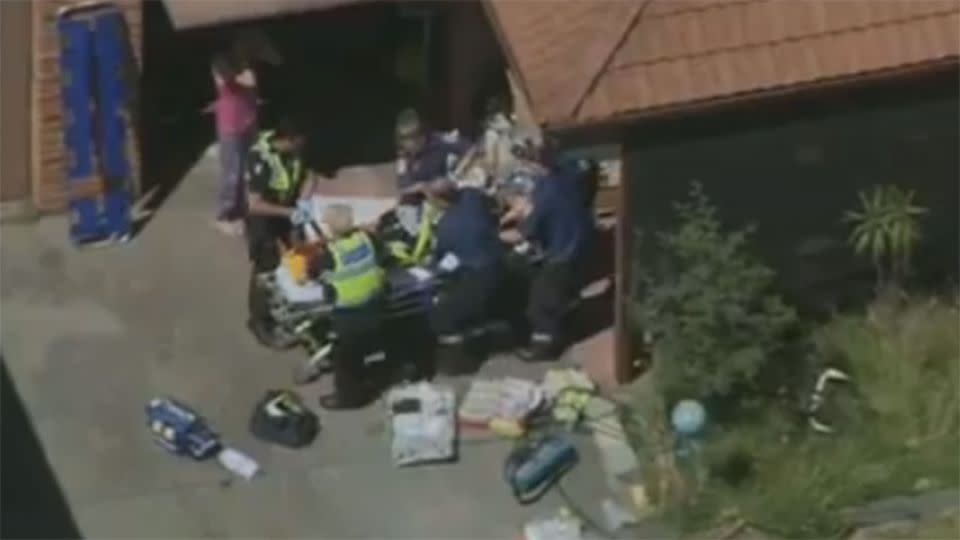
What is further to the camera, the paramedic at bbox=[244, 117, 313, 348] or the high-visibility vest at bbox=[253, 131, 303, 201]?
the high-visibility vest at bbox=[253, 131, 303, 201]

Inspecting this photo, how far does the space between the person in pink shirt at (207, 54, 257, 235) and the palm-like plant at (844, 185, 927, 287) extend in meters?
4.14

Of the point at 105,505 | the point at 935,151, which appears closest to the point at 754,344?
the point at 935,151

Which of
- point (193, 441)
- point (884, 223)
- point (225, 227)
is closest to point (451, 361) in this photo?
point (193, 441)

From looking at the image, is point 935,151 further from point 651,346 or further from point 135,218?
point 135,218

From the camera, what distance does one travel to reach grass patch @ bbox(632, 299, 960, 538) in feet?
62.4

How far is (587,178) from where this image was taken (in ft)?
67.3

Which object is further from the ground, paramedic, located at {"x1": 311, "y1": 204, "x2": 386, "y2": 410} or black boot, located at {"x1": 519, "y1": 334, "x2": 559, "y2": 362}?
paramedic, located at {"x1": 311, "y1": 204, "x2": 386, "y2": 410}

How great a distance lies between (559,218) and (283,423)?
208cm

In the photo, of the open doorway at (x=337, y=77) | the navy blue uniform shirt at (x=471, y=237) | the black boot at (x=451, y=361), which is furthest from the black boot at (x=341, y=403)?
the open doorway at (x=337, y=77)

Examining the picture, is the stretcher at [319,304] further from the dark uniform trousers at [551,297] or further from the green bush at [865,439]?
the green bush at [865,439]

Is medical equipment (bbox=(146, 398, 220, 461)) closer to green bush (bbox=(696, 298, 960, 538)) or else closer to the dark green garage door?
the dark green garage door

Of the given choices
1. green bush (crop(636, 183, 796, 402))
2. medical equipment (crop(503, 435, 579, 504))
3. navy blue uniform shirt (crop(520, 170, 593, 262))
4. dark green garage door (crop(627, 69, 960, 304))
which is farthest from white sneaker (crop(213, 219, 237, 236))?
green bush (crop(636, 183, 796, 402))

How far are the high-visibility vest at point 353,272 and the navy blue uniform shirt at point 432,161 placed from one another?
1522 millimetres

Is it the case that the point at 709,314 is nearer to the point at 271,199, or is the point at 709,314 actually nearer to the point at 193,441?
the point at 193,441
